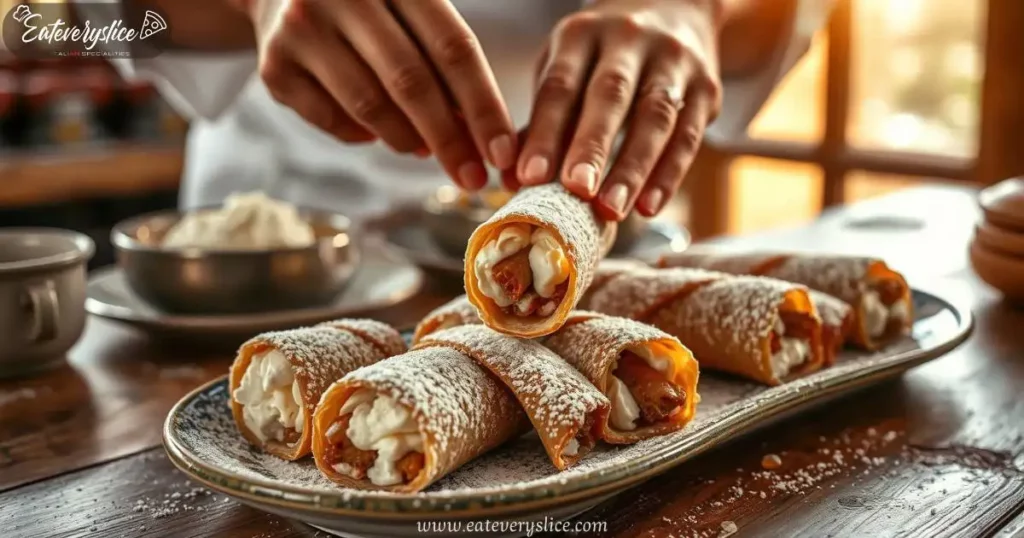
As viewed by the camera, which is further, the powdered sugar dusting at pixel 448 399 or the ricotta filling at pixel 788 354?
the ricotta filling at pixel 788 354

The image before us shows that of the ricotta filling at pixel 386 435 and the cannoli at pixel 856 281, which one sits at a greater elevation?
the ricotta filling at pixel 386 435

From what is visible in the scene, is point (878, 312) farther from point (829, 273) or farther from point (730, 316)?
point (730, 316)

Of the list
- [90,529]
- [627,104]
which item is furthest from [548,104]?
[90,529]

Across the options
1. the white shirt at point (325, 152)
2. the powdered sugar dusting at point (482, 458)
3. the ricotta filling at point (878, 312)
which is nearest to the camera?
the powdered sugar dusting at point (482, 458)

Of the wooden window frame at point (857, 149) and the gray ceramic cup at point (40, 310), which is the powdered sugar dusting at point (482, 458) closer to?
the gray ceramic cup at point (40, 310)

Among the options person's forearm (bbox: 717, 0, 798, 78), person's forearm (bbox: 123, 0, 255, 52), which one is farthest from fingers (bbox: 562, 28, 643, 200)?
person's forearm (bbox: 123, 0, 255, 52)

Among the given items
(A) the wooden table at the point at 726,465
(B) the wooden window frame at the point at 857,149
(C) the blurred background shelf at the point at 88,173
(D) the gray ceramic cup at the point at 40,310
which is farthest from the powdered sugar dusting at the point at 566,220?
(C) the blurred background shelf at the point at 88,173
